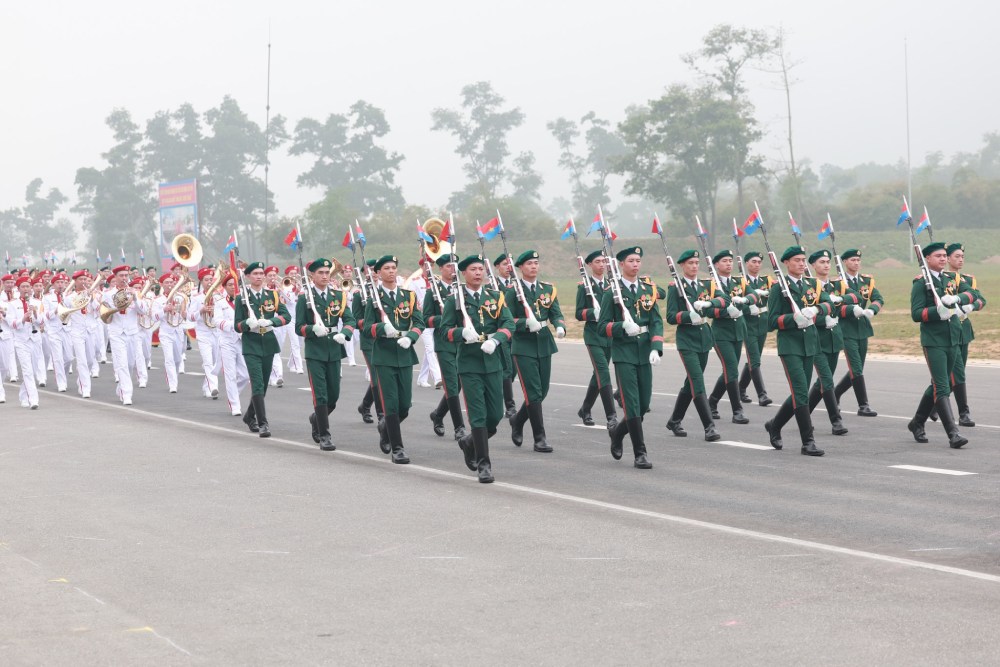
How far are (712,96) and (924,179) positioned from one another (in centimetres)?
4869

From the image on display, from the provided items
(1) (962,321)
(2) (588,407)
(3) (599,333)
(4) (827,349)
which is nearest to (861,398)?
(4) (827,349)

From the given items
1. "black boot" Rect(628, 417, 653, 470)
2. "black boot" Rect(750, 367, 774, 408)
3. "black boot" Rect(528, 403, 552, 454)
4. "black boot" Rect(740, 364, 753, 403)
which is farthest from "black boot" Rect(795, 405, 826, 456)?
"black boot" Rect(740, 364, 753, 403)

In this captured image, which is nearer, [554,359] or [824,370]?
[824,370]

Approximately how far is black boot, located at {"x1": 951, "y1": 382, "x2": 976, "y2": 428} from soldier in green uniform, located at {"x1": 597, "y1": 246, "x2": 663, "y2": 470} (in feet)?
11.0

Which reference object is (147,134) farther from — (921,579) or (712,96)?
(921,579)

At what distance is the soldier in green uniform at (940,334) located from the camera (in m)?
11.7

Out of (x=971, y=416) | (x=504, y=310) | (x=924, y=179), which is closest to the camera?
(x=504, y=310)

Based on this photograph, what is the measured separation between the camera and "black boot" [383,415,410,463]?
1147cm

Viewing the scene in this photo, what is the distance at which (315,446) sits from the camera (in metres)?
12.9

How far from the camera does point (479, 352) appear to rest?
1059 cm

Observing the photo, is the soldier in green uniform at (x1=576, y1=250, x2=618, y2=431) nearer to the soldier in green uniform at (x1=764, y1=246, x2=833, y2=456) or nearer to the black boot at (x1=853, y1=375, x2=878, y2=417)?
the soldier in green uniform at (x1=764, y1=246, x2=833, y2=456)

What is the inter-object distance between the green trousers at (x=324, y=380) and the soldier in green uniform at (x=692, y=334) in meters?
3.47

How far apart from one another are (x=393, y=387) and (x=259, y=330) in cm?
266

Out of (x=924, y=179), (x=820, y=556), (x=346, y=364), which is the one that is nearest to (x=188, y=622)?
(x=820, y=556)
